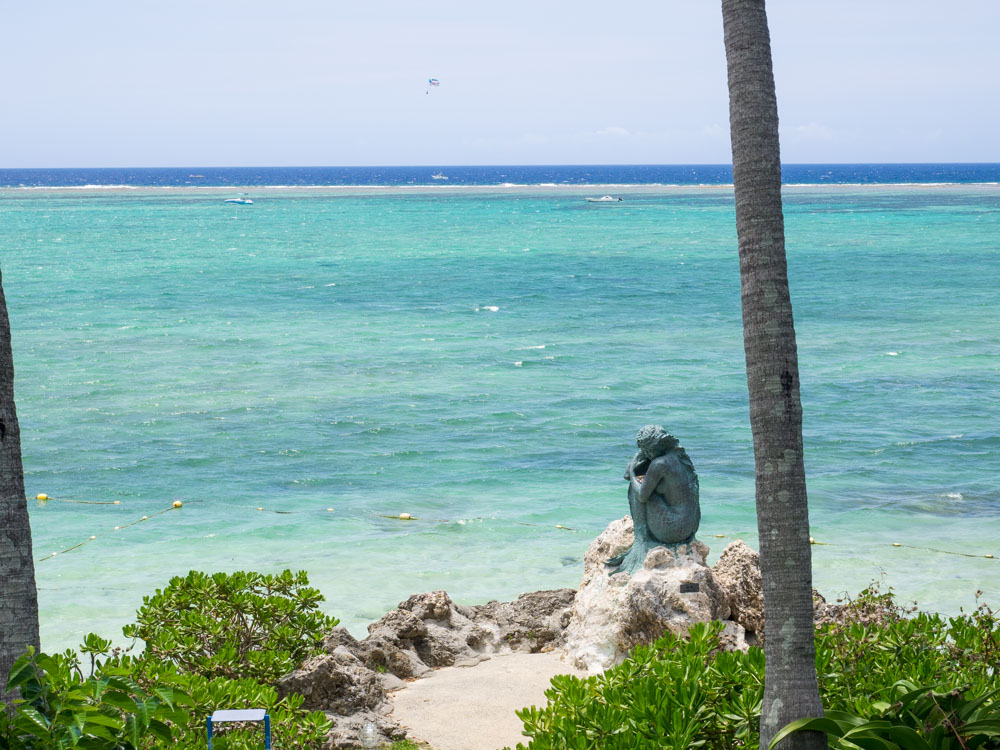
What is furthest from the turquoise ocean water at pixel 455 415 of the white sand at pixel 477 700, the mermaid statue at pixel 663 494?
the mermaid statue at pixel 663 494

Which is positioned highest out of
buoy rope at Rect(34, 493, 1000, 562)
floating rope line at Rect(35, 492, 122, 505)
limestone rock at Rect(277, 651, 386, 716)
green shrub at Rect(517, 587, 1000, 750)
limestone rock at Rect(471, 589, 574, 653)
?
green shrub at Rect(517, 587, 1000, 750)

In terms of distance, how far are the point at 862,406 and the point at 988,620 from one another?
15.4 m

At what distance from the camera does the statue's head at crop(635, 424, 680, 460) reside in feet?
27.0

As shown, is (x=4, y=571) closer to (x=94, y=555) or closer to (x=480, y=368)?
(x=94, y=555)

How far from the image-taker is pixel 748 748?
4828 millimetres

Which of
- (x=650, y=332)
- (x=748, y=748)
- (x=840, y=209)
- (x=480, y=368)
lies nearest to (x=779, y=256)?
(x=748, y=748)

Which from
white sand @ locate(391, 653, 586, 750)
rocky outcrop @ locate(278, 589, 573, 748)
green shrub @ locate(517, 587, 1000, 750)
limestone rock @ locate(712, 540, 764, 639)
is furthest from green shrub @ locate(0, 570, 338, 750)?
limestone rock @ locate(712, 540, 764, 639)

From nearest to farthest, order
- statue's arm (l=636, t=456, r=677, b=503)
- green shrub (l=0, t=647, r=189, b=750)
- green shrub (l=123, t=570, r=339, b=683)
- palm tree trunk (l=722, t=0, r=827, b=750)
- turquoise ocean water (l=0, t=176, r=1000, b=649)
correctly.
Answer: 1. green shrub (l=0, t=647, r=189, b=750)
2. palm tree trunk (l=722, t=0, r=827, b=750)
3. green shrub (l=123, t=570, r=339, b=683)
4. statue's arm (l=636, t=456, r=677, b=503)
5. turquoise ocean water (l=0, t=176, r=1000, b=649)

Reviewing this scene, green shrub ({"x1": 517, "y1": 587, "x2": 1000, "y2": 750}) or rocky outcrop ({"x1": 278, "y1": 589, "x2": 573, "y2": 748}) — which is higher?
green shrub ({"x1": 517, "y1": 587, "x2": 1000, "y2": 750})

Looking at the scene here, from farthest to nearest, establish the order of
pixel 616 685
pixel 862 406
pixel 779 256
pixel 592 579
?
1. pixel 862 406
2. pixel 592 579
3. pixel 616 685
4. pixel 779 256

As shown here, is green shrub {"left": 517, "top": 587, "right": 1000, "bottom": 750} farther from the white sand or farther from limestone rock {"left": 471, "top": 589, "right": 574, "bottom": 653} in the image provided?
limestone rock {"left": 471, "top": 589, "right": 574, "bottom": 653}

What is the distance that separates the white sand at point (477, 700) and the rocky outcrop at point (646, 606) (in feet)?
0.93

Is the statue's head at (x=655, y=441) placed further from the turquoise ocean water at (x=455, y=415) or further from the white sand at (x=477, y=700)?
the turquoise ocean water at (x=455, y=415)

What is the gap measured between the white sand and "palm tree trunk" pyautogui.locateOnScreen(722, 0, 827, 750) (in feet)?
9.99
